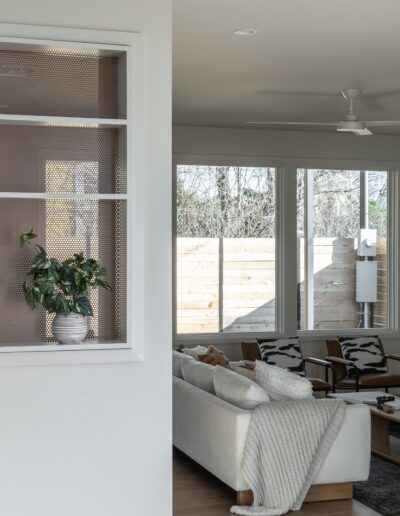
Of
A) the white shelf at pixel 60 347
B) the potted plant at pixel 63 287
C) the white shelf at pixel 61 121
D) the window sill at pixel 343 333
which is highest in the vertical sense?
the white shelf at pixel 61 121

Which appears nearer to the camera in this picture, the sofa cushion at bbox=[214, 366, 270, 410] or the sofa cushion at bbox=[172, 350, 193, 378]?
the sofa cushion at bbox=[214, 366, 270, 410]

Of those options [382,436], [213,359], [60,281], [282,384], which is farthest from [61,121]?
[382,436]

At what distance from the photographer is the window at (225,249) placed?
926 centimetres

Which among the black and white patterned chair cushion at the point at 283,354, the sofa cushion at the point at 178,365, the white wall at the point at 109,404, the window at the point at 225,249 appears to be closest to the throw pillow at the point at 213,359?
the sofa cushion at the point at 178,365

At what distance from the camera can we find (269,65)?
20.7 feet

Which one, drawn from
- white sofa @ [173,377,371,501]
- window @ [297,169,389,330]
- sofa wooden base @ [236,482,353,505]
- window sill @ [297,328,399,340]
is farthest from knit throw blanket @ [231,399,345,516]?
window @ [297,169,389,330]

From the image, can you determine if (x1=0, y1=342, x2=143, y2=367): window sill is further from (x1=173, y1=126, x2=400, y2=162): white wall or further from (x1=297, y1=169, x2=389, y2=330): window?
(x1=297, y1=169, x2=389, y2=330): window

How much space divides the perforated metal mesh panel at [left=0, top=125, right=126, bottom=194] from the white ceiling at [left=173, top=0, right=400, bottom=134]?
4.06ft

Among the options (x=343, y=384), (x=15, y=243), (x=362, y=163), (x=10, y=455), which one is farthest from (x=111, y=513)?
(x=362, y=163)

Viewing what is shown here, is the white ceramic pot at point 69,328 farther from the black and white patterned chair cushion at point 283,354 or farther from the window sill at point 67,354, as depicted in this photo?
the black and white patterned chair cushion at point 283,354

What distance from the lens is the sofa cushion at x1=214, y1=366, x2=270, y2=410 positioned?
17.1ft

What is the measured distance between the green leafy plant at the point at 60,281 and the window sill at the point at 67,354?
16 cm

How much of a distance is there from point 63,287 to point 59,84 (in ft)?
3.04

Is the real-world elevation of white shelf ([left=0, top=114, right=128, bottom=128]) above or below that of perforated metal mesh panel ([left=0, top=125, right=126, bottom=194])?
above
